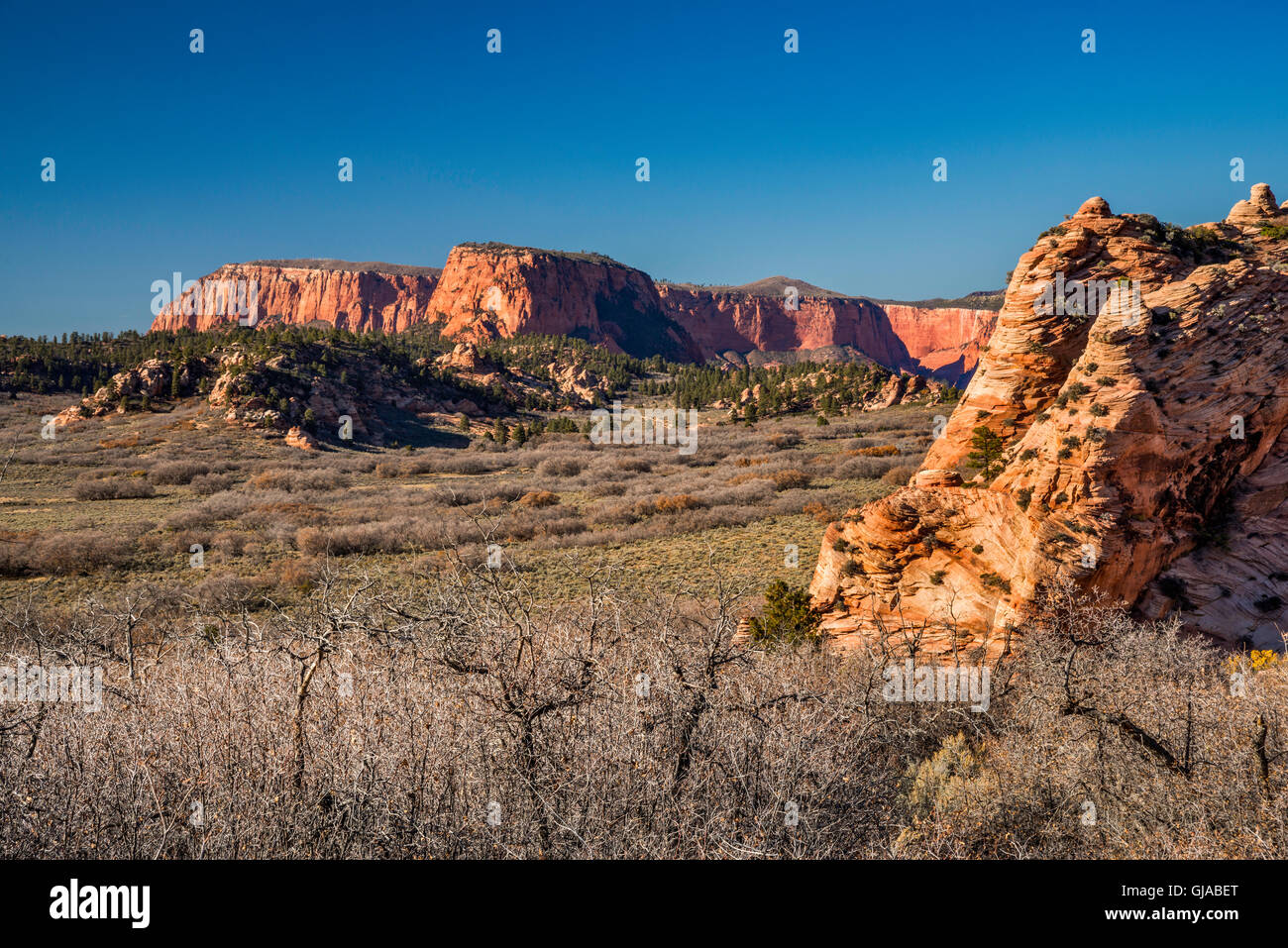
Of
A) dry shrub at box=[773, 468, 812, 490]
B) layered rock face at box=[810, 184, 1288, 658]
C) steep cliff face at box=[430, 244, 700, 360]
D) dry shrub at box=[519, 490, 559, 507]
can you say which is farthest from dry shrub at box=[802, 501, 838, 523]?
steep cliff face at box=[430, 244, 700, 360]

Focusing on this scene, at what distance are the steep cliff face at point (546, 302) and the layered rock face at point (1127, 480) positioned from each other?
13831 centimetres

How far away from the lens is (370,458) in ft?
158

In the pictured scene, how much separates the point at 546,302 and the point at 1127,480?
166 m

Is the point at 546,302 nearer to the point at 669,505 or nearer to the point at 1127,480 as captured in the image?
the point at 669,505

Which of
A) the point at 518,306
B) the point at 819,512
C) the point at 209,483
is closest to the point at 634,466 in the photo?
the point at 819,512

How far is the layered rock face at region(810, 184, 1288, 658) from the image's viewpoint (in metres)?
10.0

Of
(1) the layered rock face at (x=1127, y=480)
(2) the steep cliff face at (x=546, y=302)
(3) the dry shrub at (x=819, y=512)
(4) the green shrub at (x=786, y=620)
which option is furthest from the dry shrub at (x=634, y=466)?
(2) the steep cliff face at (x=546, y=302)

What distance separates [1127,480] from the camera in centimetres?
1002

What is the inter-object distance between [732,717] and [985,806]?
230 cm

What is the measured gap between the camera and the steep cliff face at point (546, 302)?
525 ft

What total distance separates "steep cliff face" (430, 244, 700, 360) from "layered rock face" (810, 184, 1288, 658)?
138306 millimetres

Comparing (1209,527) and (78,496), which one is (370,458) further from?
(1209,527)
